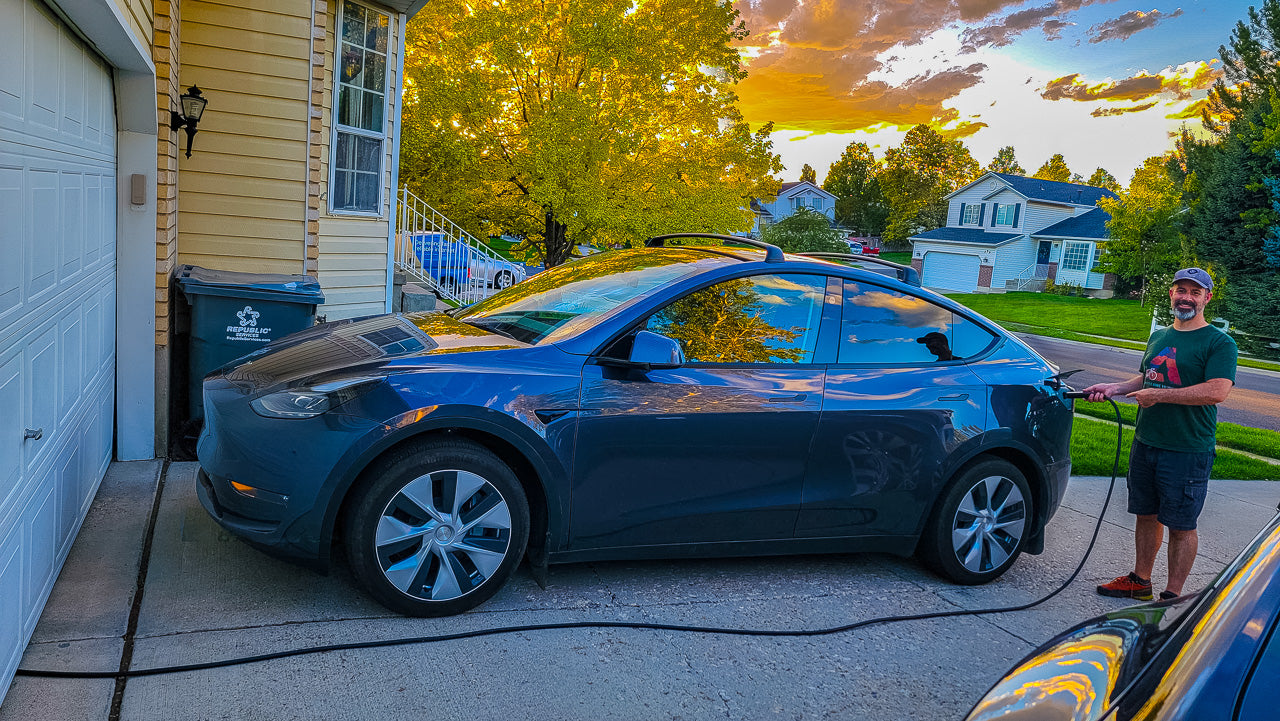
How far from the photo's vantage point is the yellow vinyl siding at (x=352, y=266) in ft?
31.3

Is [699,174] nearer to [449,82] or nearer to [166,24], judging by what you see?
[449,82]

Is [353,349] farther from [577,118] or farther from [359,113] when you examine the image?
[577,118]

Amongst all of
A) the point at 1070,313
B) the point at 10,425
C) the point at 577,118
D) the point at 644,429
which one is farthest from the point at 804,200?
the point at 10,425

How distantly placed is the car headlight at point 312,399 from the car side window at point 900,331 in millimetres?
2327

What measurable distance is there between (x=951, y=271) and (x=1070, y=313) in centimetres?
1619

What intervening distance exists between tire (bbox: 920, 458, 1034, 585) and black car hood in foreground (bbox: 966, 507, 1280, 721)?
256 cm

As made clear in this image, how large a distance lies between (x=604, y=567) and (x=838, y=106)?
22.7 metres

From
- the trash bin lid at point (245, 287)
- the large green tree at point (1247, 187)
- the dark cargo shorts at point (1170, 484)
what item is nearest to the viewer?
the dark cargo shorts at point (1170, 484)

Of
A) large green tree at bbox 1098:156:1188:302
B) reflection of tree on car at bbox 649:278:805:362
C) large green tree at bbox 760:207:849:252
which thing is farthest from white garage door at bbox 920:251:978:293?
reflection of tree on car at bbox 649:278:805:362

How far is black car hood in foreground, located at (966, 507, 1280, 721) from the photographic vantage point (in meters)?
1.59

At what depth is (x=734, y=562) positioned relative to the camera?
199 inches

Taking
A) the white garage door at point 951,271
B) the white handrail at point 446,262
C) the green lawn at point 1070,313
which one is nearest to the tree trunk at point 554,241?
the white handrail at point 446,262

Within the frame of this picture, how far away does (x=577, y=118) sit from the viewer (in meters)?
16.3

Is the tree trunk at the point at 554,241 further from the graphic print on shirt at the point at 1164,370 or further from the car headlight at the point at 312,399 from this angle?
the car headlight at the point at 312,399
